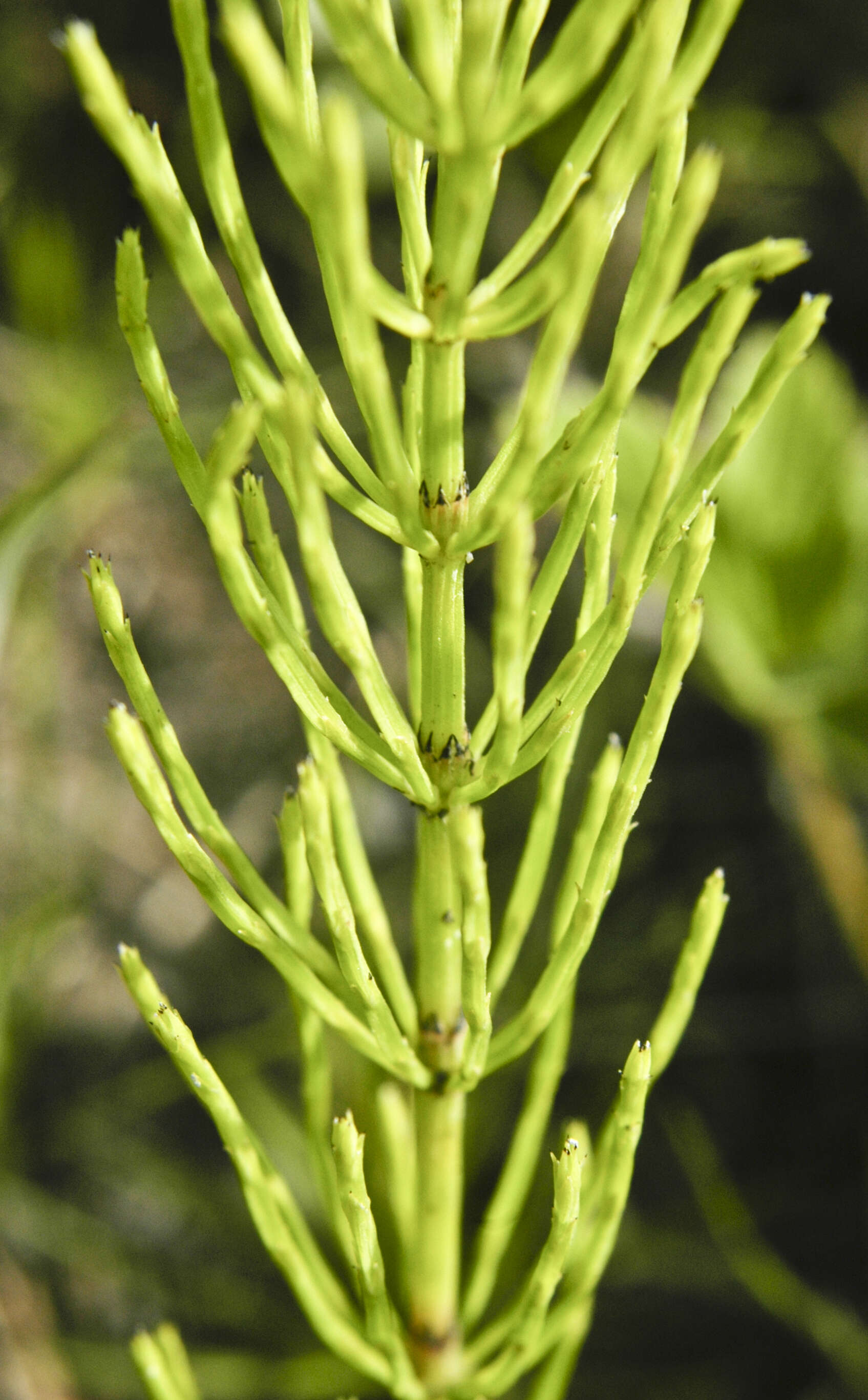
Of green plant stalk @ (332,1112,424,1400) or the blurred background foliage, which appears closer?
green plant stalk @ (332,1112,424,1400)

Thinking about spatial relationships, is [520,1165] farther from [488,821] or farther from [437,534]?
[488,821]

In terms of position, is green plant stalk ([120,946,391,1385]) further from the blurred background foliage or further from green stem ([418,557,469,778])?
the blurred background foliage

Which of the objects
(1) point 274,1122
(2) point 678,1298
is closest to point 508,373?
(1) point 274,1122

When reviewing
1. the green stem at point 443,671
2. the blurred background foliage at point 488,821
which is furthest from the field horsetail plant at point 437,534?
the blurred background foliage at point 488,821

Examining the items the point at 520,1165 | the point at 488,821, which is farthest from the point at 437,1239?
the point at 488,821

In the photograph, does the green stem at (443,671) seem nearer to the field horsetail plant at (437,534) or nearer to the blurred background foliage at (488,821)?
the field horsetail plant at (437,534)

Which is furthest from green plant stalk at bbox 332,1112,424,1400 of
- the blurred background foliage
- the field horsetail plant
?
the blurred background foliage

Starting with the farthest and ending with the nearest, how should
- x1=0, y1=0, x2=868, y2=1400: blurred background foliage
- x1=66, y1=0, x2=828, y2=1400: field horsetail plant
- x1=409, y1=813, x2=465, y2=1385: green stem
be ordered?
1. x1=0, y1=0, x2=868, y2=1400: blurred background foliage
2. x1=409, y1=813, x2=465, y2=1385: green stem
3. x1=66, y1=0, x2=828, y2=1400: field horsetail plant
